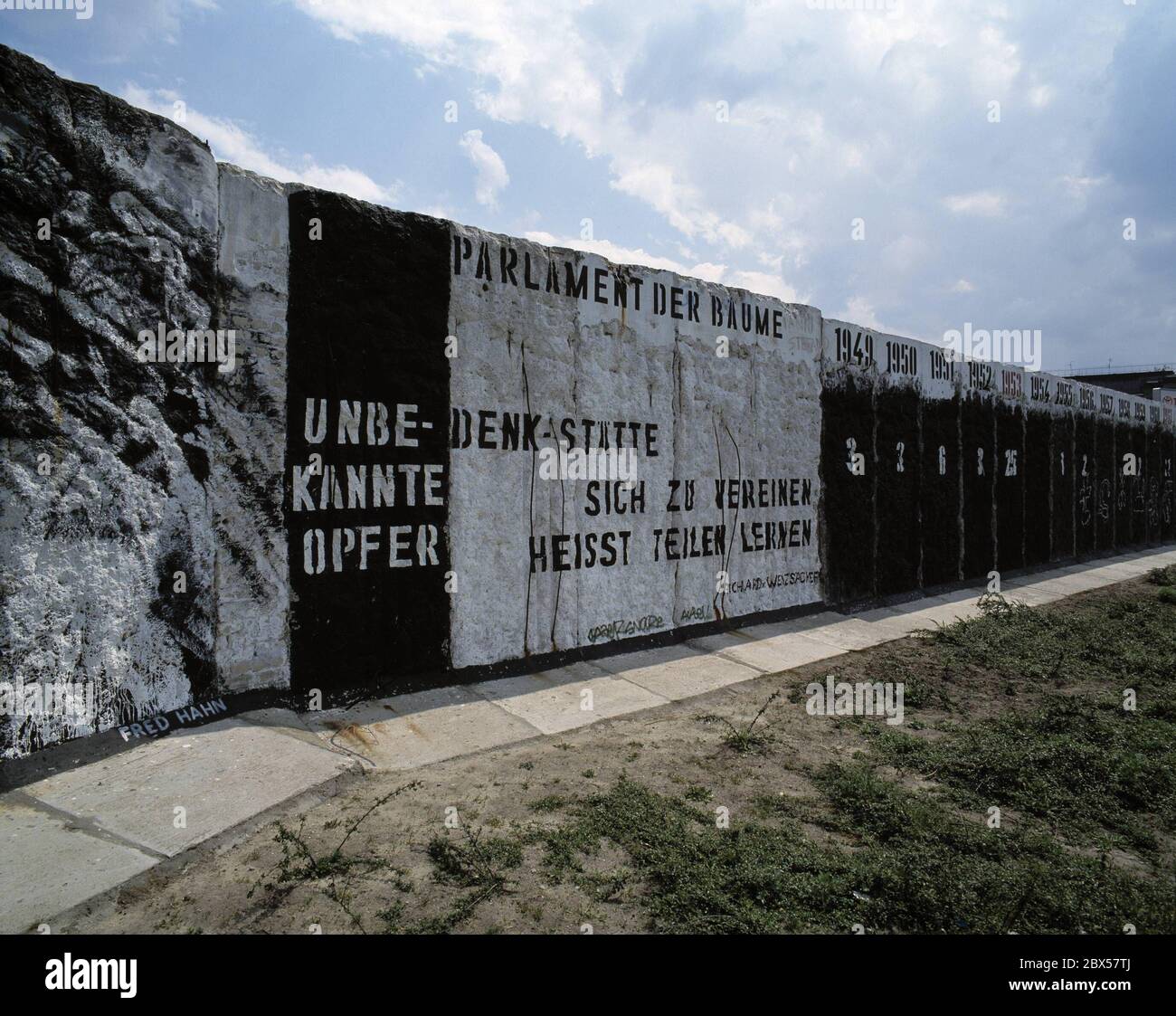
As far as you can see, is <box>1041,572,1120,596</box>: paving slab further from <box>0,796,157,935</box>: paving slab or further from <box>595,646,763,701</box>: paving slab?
<box>0,796,157,935</box>: paving slab

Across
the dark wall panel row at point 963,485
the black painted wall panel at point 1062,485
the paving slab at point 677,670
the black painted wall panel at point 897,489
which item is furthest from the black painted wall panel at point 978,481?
the paving slab at point 677,670

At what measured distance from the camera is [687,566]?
21.1 ft

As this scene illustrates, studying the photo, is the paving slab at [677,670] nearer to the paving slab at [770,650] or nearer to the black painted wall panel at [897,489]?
the paving slab at [770,650]

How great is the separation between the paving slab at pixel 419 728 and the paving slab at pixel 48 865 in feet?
4.01

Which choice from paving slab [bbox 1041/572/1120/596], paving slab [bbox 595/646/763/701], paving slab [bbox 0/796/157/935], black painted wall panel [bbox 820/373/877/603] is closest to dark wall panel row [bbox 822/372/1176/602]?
black painted wall panel [bbox 820/373/877/603]

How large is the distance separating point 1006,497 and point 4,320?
12.1m

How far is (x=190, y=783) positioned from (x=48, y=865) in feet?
2.17

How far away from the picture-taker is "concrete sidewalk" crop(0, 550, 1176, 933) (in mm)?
2566

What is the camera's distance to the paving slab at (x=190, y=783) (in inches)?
112

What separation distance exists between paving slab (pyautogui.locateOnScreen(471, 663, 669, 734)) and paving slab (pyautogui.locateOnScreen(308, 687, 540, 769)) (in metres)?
0.12

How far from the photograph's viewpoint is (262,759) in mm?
3447

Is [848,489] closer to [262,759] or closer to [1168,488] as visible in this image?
[262,759]

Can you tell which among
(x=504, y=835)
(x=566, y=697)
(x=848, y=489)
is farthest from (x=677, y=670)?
(x=848, y=489)
